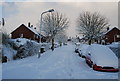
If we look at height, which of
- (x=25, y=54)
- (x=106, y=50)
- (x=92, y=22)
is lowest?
(x=25, y=54)

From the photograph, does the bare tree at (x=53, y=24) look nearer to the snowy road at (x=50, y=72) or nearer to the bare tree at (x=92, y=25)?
the bare tree at (x=92, y=25)

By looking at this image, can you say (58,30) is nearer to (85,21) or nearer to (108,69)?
(85,21)

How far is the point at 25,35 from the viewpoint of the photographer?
5766 centimetres

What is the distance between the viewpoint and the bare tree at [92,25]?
4956 cm

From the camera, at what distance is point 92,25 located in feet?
164

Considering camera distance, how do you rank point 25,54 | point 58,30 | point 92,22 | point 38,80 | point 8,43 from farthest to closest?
point 92,22
point 58,30
point 25,54
point 8,43
point 38,80

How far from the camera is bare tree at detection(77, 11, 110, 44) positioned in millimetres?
49562

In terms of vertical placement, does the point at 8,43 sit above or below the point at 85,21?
below

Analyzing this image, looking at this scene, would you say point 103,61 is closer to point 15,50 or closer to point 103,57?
point 103,57

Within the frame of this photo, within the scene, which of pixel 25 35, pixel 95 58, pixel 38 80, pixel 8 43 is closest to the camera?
pixel 38 80

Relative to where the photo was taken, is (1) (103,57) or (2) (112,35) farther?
(2) (112,35)

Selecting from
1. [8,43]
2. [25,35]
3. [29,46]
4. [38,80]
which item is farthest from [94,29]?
[38,80]

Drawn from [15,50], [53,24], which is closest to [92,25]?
[53,24]

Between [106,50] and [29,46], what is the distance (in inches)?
464
